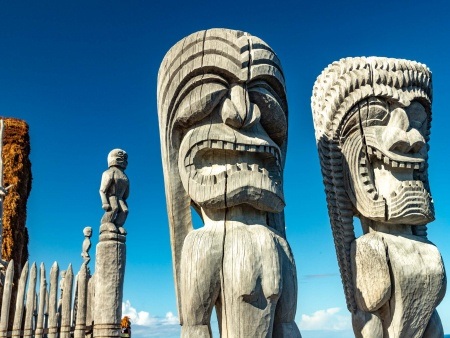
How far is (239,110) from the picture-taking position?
322 centimetres

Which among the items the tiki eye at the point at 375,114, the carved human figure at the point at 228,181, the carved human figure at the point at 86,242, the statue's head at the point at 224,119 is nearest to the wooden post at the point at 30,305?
the carved human figure at the point at 86,242

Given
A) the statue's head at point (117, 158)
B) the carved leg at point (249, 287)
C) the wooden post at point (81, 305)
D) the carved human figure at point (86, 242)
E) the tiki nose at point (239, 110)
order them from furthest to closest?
the carved human figure at point (86, 242) < the wooden post at point (81, 305) < the statue's head at point (117, 158) < the tiki nose at point (239, 110) < the carved leg at point (249, 287)

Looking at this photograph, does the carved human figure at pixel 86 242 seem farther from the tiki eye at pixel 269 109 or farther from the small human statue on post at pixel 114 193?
the tiki eye at pixel 269 109

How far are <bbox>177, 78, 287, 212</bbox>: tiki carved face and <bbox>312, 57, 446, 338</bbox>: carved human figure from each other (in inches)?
28.5

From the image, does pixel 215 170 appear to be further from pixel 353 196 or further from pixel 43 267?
pixel 43 267

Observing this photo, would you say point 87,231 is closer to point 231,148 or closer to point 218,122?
point 218,122

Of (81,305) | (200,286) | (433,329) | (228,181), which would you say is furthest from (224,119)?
(81,305)

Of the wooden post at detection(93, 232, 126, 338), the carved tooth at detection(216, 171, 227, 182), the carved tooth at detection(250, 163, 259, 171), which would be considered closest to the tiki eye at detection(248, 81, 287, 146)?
the carved tooth at detection(250, 163, 259, 171)

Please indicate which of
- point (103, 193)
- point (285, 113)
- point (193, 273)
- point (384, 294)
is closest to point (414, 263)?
point (384, 294)

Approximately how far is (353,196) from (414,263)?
64cm

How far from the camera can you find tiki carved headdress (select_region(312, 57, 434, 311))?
369 cm

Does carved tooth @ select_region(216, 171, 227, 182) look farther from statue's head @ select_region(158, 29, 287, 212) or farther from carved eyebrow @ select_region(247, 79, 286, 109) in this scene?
carved eyebrow @ select_region(247, 79, 286, 109)

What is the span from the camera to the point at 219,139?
3.18 meters

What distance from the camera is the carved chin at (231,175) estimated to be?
3.07 meters
